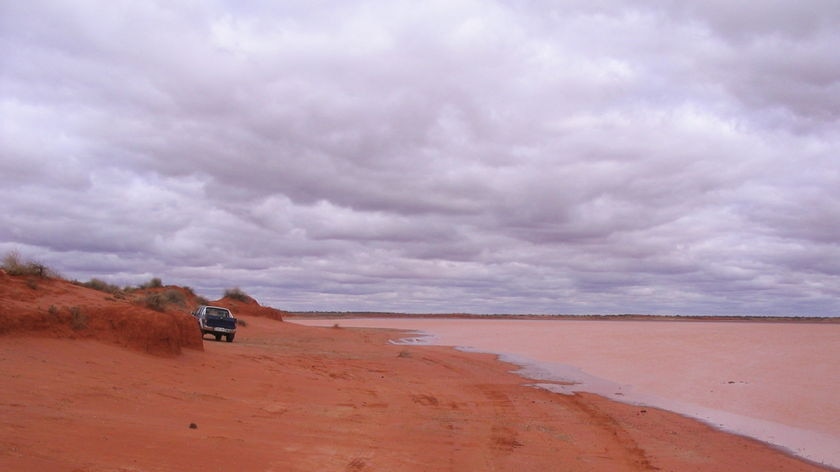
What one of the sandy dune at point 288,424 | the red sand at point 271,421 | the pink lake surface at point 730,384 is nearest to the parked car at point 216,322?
the red sand at point 271,421

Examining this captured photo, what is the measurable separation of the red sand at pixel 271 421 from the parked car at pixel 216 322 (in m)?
13.6

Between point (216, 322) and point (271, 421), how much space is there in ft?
74.9

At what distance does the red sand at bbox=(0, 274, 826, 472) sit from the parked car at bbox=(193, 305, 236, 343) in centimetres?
1362

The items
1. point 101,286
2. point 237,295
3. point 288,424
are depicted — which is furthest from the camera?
point 237,295

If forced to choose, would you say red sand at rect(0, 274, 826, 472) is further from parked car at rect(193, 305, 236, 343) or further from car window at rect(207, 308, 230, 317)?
car window at rect(207, 308, 230, 317)

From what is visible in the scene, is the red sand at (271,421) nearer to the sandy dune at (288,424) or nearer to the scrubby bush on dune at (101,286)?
the sandy dune at (288,424)

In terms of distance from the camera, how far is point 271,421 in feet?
43.3

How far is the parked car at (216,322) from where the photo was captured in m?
34.6

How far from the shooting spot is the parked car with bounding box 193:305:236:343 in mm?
34562

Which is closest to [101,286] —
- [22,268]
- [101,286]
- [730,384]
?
[101,286]

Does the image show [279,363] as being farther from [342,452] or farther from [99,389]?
[342,452]

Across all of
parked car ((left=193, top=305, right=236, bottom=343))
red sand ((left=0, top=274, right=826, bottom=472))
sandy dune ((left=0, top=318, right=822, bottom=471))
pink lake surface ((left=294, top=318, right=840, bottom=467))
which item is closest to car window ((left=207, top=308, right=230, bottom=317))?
parked car ((left=193, top=305, right=236, bottom=343))

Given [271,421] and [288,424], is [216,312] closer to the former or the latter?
[271,421]

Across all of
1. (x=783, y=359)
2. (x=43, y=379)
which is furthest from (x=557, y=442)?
(x=783, y=359)
